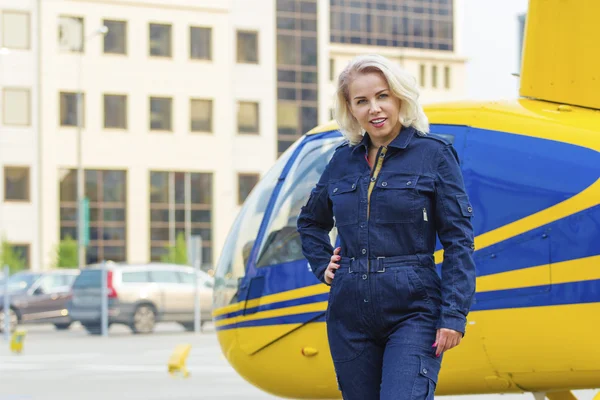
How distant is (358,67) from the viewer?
4.85 meters

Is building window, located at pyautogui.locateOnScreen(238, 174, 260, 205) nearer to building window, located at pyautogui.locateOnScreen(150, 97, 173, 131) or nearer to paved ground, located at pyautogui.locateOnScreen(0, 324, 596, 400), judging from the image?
building window, located at pyautogui.locateOnScreen(150, 97, 173, 131)

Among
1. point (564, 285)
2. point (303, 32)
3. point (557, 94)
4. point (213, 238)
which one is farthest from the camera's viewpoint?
point (303, 32)

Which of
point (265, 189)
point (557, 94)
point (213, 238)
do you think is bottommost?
point (213, 238)

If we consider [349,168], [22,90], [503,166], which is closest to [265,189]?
[503,166]

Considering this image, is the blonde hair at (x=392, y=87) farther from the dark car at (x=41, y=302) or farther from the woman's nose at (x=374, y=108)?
the dark car at (x=41, y=302)

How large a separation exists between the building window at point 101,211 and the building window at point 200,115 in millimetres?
3894

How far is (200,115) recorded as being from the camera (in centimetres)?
6088

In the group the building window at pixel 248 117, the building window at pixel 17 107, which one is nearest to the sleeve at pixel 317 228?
the building window at pixel 17 107

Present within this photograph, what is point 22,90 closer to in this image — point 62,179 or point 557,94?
point 62,179

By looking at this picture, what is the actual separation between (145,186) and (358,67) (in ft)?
182

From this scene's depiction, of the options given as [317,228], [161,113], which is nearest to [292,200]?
[317,228]

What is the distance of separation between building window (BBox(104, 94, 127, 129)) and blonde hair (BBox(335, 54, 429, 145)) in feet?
179

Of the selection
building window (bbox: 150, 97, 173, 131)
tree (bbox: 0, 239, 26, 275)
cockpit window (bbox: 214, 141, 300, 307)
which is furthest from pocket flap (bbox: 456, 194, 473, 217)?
building window (bbox: 150, 97, 173, 131)

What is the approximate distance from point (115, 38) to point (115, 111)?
315 centimetres
